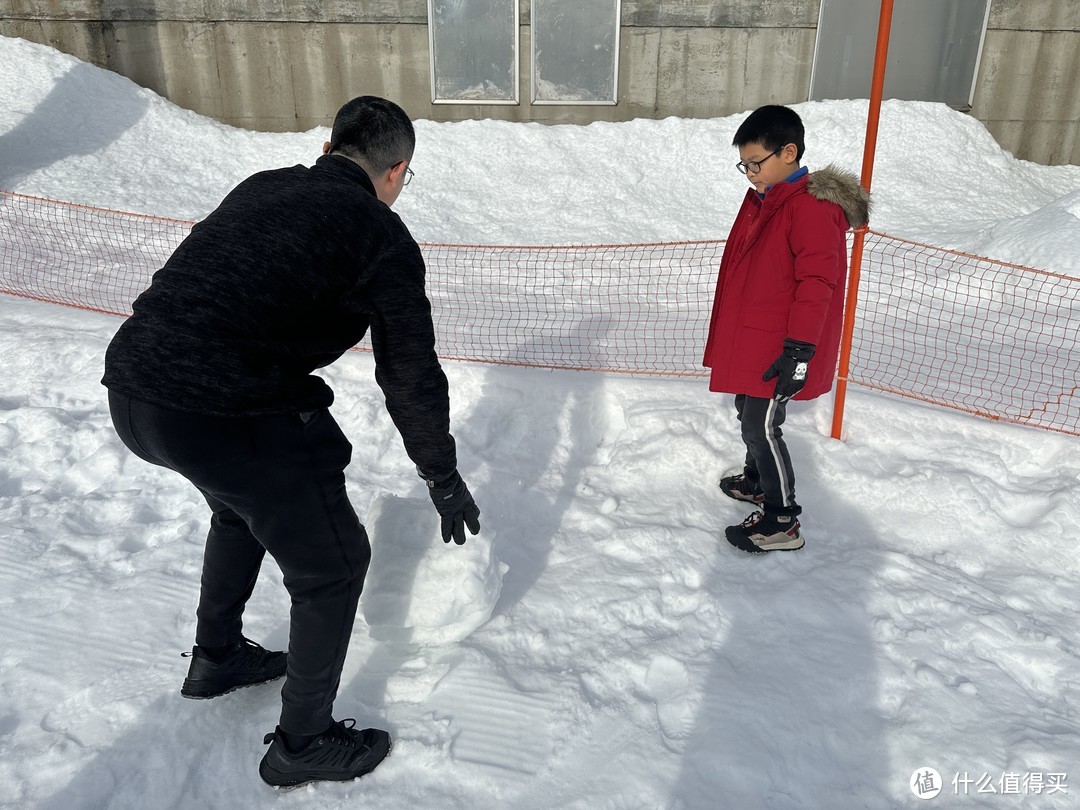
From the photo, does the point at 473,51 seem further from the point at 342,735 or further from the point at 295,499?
the point at 342,735

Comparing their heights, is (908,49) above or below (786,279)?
above

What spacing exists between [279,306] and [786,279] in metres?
2.01

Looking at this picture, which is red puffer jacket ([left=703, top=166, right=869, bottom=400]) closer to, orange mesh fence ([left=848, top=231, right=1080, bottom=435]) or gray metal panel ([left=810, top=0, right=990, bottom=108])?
orange mesh fence ([left=848, top=231, right=1080, bottom=435])

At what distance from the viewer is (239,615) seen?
2.38 metres

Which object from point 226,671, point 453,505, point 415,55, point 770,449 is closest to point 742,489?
point 770,449

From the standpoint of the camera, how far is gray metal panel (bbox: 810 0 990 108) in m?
11.1

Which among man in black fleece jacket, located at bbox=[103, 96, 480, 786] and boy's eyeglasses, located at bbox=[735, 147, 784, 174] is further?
boy's eyeglasses, located at bbox=[735, 147, 784, 174]

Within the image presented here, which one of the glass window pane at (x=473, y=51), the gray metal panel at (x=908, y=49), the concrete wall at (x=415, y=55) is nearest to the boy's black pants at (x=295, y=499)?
the glass window pane at (x=473, y=51)

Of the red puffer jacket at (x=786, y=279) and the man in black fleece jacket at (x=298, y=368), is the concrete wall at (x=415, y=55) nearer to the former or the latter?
the red puffer jacket at (x=786, y=279)

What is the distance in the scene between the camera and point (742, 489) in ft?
11.9

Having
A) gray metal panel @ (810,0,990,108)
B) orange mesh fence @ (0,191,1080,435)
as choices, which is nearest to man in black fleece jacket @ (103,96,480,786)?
orange mesh fence @ (0,191,1080,435)

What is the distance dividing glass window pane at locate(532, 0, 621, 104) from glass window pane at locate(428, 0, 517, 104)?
39 cm

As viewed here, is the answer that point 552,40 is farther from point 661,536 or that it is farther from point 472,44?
point 661,536

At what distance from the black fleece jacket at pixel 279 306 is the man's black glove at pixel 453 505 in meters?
0.23
